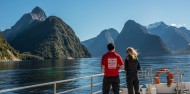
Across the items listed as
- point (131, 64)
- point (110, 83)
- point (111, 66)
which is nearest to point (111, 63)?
point (111, 66)

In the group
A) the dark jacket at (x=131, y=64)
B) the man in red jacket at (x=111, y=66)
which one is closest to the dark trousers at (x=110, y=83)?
the man in red jacket at (x=111, y=66)

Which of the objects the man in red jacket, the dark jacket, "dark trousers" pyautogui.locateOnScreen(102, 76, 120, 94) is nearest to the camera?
the man in red jacket

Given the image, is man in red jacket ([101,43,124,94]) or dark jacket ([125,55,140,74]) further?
dark jacket ([125,55,140,74])

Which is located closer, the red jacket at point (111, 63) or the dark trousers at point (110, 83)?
the red jacket at point (111, 63)

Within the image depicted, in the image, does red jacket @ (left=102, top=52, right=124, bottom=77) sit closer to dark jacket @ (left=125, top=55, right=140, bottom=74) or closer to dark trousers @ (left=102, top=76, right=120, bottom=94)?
dark trousers @ (left=102, top=76, right=120, bottom=94)

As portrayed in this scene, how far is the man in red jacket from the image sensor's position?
8820 mm

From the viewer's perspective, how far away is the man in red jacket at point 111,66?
347 inches

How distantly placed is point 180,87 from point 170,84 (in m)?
0.43

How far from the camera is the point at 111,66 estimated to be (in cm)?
891

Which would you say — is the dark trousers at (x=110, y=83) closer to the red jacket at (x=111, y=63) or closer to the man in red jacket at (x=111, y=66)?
the man in red jacket at (x=111, y=66)

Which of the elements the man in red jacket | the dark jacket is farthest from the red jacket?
the dark jacket

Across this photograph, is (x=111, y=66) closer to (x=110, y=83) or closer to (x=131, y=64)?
(x=110, y=83)

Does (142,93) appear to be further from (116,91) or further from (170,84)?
(116,91)

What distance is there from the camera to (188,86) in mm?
13492
